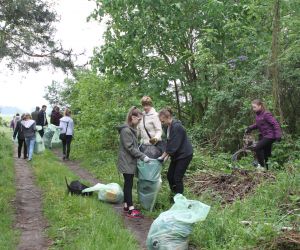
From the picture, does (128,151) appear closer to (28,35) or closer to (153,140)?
(153,140)

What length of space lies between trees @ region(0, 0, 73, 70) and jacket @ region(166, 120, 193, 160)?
7.10 metres

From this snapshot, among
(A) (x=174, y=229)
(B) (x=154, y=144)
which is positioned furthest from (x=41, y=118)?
(A) (x=174, y=229)

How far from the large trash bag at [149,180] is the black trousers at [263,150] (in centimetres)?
245

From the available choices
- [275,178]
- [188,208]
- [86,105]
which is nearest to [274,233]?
[188,208]

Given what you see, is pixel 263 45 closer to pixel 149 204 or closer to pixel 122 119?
pixel 122 119

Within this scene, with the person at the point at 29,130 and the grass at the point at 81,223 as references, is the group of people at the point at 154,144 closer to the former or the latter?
the grass at the point at 81,223

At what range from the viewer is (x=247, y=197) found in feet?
22.4

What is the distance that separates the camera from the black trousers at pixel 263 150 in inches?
338

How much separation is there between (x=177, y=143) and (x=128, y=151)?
79 centimetres

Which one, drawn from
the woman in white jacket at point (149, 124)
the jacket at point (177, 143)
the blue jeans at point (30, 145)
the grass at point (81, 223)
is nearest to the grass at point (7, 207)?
the grass at point (81, 223)

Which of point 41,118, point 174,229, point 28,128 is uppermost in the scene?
point 41,118

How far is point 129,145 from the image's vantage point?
7012mm

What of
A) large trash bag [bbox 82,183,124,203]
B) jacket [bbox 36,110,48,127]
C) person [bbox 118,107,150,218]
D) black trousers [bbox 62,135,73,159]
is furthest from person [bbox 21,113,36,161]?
person [bbox 118,107,150,218]

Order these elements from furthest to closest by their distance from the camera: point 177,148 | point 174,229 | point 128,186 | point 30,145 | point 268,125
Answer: point 30,145
point 268,125
point 128,186
point 177,148
point 174,229
